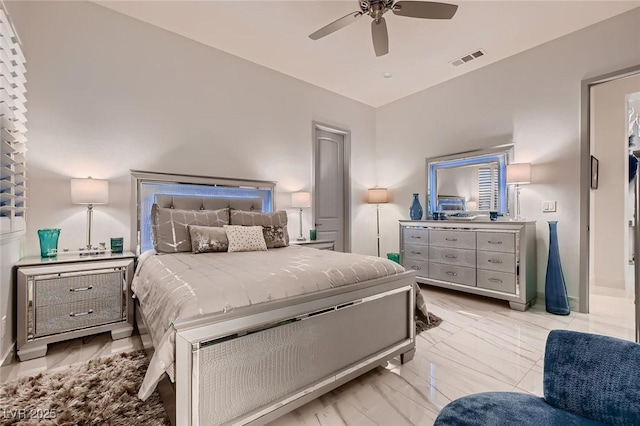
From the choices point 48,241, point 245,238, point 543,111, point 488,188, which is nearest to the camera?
point 48,241

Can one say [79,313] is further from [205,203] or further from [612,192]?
[612,192]

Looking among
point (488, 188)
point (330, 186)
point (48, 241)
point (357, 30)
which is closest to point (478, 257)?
point (488, 188)

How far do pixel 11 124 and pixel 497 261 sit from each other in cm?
465

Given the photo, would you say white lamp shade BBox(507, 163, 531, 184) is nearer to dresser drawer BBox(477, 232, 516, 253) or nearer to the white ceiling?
dresser drawer BBox(477, 232, 516, 253)

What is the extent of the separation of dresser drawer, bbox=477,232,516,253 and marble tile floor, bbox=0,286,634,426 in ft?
2.35

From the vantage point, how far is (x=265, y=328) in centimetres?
142

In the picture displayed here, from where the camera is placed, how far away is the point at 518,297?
324cm

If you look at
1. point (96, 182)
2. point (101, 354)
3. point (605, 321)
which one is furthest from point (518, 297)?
point (96, 182)

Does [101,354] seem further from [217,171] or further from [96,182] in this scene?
[217,171]

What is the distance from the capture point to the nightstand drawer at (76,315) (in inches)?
86.9

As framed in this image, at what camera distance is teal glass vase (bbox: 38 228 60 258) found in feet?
7.89

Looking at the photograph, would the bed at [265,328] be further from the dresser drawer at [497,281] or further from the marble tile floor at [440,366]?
the dresser drawer at [497,281]

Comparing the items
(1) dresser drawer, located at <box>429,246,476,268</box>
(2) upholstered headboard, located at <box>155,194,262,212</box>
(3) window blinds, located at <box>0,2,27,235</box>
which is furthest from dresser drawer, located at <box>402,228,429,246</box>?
(3) window blinds, located at <box>0,2,27,235</box>

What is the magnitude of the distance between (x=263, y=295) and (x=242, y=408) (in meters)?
0.51
